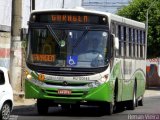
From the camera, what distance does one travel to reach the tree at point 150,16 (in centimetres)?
5484

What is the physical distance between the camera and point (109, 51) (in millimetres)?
19359

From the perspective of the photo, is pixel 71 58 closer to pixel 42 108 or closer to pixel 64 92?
pixel 64 92

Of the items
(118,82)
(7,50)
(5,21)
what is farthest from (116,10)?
(118,82)

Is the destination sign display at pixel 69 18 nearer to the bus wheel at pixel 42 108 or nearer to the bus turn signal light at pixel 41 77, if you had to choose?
the bus turn signal light at pixel 41 77

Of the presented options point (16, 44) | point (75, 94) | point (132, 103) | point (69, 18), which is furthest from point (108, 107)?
point (16, 44)

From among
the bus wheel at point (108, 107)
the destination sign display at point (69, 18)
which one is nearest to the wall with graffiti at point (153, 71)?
the bus wheel at point (108, 107)

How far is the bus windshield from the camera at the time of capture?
753 inches

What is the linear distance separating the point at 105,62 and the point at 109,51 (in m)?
0.37

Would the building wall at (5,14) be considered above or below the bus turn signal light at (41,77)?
above

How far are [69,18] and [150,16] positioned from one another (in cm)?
3750

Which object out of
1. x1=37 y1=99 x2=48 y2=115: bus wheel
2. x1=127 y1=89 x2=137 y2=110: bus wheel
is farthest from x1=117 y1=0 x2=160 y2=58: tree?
x1=37 y1=99 x2=48 y2=115: bus wheel

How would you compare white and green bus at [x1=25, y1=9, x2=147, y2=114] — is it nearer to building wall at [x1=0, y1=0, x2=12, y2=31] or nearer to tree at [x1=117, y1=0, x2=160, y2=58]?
building wall at [x1=0, y1=0, x2=12, y2=31]

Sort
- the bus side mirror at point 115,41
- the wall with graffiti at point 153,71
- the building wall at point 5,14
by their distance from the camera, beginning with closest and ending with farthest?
the bus side mirror at point 115,41 → the building wall at point 5,14 → the wall with graffiti at point 153,71

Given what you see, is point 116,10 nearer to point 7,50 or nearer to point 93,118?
point 7,50
